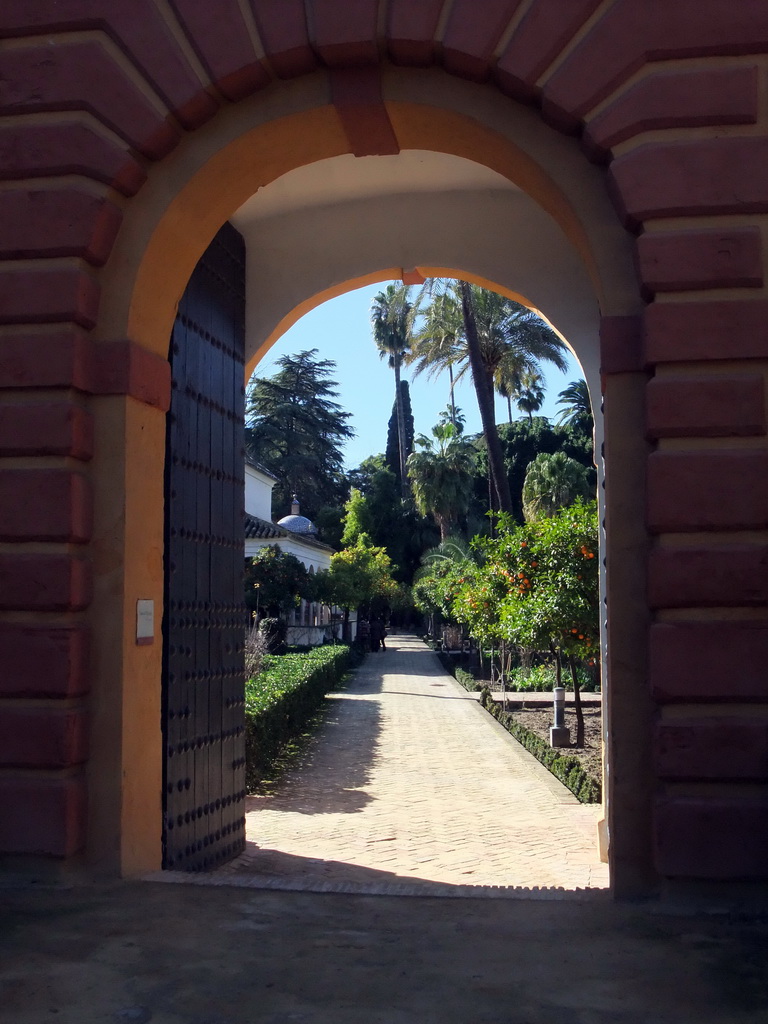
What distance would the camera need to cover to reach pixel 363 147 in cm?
512

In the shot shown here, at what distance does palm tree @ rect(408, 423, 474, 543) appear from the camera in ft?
141

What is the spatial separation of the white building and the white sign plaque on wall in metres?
23.5

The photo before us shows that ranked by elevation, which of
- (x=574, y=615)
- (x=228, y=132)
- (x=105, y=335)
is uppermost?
(x=228, y=132)

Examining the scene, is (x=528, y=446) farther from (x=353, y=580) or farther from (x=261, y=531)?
(x=261, y=531)

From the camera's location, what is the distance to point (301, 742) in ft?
45.4

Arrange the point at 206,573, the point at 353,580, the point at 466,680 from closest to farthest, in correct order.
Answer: the point at 206,573 → the point at 466,680 → the point at 353,580

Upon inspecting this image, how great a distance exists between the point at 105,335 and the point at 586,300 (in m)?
3.34

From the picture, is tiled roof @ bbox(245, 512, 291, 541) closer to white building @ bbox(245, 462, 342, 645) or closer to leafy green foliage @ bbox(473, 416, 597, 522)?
white building @ bbox(245, 462, 342, 645)

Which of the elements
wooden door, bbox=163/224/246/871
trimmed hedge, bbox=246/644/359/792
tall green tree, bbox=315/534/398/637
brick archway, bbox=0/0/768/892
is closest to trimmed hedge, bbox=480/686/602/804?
trimmed hedge, bbox=246/644/359/792

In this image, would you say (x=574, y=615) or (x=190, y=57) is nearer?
(x=190, y=57)

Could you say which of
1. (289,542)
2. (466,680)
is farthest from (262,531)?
(466,680)

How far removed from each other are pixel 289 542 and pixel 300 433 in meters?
23.1

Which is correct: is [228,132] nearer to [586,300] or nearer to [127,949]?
[586,300]

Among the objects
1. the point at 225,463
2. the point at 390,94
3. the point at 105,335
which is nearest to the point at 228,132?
the point at 390,94
